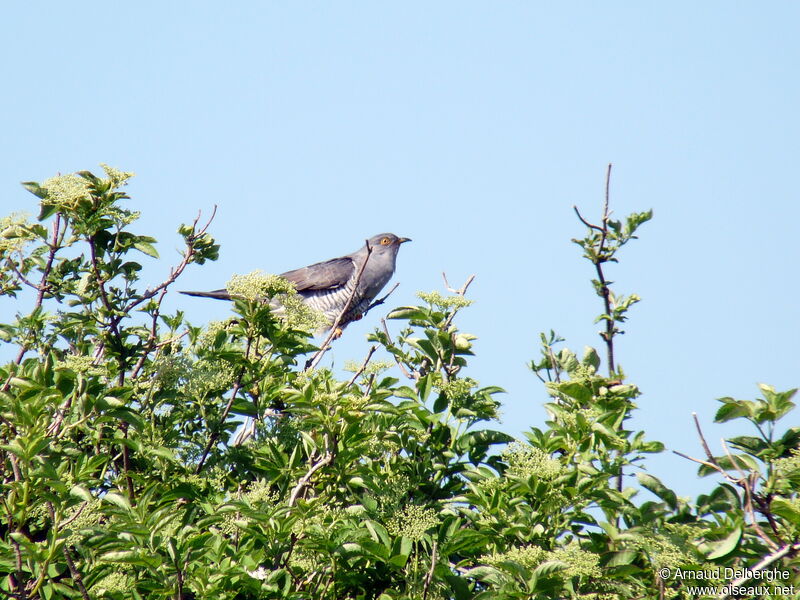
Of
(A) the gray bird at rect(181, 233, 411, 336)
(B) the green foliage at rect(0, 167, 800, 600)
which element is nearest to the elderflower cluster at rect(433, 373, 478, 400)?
(B) the green foliage at rect(0, 167, 800, 600)

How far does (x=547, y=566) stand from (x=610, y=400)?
106 centimetres

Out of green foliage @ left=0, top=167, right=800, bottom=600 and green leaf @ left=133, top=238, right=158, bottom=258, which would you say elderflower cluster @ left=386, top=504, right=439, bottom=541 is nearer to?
green foliage @ left=0, top=167, right=800, bottom=600

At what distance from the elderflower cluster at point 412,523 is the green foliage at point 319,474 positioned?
1cm

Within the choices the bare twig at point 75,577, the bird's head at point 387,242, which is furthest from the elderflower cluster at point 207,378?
the bird's head at point 387,242

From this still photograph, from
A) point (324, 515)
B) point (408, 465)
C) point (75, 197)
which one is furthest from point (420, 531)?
point (75, 197)

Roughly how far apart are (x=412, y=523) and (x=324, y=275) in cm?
757

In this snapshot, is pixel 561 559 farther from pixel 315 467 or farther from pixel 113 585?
pixel 113 585

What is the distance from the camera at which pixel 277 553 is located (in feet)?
10.1

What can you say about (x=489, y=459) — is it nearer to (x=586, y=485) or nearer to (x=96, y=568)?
(x=586, y=485)

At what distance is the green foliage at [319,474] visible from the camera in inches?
116

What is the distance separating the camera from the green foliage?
2.96 metres

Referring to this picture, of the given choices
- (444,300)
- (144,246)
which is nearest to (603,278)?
(444,300)

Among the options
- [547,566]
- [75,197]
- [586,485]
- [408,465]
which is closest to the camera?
Result: [547,566]

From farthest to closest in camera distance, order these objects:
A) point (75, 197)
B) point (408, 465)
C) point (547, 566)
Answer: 1. point (75, 197)
2. point (408, 465)
3. point (547, 566)
